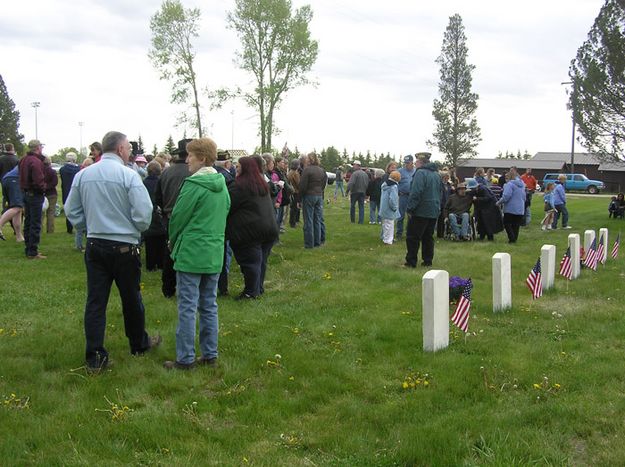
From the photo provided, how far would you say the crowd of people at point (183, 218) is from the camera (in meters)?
5.01

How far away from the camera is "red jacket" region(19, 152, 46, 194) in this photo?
10242mm

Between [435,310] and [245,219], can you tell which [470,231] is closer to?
[245,219]

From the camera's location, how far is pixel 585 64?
73.9 feet

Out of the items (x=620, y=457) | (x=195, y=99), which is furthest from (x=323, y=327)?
(x=195, y=99)

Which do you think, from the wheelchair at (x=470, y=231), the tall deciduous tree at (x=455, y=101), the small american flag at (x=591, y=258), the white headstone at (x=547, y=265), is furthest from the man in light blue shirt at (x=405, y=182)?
Answer: the tall deciduous tree at (x=455, y=101)

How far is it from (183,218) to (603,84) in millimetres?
21265

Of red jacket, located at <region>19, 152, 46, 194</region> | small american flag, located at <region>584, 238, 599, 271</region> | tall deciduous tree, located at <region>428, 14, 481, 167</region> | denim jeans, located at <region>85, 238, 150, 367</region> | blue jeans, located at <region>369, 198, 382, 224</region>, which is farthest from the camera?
tall deciduous tree, located at <region>428, 14, 481, 167</region>

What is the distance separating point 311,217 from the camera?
1258 cm

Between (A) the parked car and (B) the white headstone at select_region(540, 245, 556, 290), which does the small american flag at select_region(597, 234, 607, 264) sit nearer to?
(B) the white headstone at select_region(540, 245, 556, 290)

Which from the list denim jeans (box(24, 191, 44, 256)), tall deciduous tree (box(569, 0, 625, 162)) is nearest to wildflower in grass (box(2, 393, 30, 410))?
denim jeans (box(24, 191, 44, 256))

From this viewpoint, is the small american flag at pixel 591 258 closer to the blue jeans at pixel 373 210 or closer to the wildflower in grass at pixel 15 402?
the blue jeans at pixel 373 210

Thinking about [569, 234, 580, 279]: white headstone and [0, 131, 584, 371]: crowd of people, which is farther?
[569, 234, 580, 279]: white headstone

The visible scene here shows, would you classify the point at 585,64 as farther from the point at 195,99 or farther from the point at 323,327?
the point at 195,99

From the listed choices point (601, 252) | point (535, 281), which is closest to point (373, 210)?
point (601, 252)
